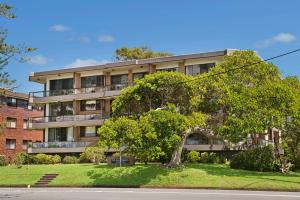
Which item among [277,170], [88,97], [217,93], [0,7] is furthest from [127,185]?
[88,97]

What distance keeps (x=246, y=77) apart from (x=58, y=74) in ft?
89.3

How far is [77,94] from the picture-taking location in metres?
56.8

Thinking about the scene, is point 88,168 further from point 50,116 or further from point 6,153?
point 6,153

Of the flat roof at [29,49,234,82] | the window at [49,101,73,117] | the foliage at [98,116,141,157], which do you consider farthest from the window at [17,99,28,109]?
the foliage at [98,116,141,157]

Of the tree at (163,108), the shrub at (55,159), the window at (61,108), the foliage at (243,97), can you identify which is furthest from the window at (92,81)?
the foliage at (243,97)

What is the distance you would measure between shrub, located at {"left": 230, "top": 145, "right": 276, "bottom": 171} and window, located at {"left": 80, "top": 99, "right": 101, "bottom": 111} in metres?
21.1

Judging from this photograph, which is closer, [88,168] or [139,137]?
[139,137]

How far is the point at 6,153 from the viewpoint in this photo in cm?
6719

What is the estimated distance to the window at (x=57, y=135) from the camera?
5844cm

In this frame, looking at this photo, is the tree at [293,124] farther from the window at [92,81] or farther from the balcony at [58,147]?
the window at [92,81]

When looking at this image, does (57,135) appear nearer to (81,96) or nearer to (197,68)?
(81,96)

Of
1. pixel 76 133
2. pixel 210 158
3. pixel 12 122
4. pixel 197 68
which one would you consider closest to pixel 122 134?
pixel 210 158

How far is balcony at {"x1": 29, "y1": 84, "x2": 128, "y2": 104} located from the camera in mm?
54344

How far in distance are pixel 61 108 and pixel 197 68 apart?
17836mm
